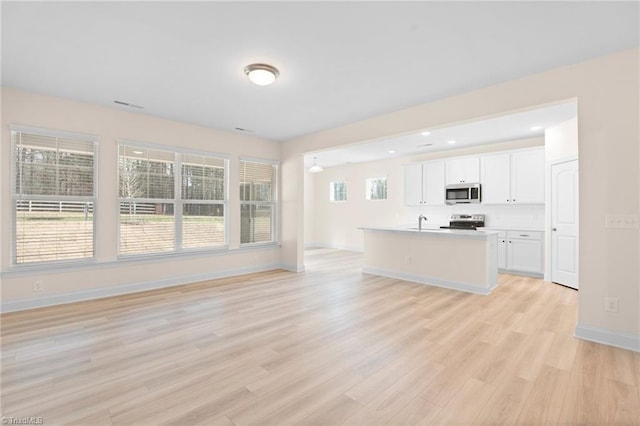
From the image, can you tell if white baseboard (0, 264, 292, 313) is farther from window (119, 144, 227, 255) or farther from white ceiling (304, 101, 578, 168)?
white ceiling (304, 101, 578, 168)

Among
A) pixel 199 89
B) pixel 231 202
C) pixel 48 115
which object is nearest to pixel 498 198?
pixel 231 202

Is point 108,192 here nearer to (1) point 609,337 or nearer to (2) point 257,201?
(2) point 257,201

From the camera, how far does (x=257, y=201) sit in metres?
6.37

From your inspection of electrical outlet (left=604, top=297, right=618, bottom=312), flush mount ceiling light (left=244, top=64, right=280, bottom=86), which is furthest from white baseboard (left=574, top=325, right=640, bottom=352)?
flush mount ceiling light (left=244, top=64, right=280, bottom=86)

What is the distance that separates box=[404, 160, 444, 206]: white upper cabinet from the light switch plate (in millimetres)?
4313

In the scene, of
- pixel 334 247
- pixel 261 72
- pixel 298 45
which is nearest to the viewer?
pixel 298 45

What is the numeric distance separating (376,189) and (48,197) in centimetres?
744

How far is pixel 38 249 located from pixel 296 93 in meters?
3.91

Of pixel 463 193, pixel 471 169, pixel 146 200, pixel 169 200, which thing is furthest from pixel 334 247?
pixel 146 200

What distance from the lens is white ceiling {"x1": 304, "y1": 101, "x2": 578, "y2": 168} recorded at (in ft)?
15.2

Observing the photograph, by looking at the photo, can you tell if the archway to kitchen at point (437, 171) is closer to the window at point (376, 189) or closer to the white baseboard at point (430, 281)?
the window at point (376, 189)

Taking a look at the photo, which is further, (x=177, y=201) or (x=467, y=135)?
(x=467, y=135)

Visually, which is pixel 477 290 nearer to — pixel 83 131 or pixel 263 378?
pixel 263 378

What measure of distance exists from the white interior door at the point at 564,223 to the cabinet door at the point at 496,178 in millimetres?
881
